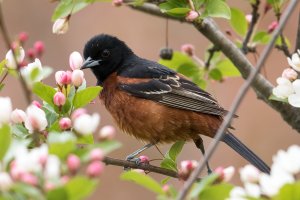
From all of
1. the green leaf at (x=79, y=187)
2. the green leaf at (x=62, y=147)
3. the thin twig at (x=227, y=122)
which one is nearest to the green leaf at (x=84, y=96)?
the green leaf at (x=62, y=147)

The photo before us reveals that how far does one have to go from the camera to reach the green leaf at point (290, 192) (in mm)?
1988

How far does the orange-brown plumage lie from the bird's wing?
4 centimetres

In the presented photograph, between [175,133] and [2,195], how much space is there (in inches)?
111

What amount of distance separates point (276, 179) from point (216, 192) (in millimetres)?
283

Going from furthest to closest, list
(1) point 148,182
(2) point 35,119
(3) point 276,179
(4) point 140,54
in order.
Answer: (4) point 140,54 → (2) point 35,119 → (1) point 148,182 → (3) point 276,179

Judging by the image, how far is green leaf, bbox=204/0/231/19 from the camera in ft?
12.1

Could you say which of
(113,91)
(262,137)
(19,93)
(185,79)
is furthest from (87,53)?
(262,137)

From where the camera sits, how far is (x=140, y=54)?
26.3ft

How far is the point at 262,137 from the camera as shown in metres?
7.76

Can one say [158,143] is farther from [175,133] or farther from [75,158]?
[75,158]

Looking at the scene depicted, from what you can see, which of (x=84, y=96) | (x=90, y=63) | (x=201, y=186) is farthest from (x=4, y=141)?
(x=90, y=63)

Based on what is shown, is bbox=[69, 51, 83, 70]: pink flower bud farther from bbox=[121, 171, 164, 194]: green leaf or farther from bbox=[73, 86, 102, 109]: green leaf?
bbox=[121, 171, 164, 194]: green leaf

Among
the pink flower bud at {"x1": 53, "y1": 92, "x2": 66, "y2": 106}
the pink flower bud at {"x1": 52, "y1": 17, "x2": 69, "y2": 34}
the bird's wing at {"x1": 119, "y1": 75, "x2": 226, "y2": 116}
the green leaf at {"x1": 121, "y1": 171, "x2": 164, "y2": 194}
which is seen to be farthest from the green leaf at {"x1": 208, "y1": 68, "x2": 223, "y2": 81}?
the green leaf at {"x1": 121, "y1": 171, "x2": 164, "y2": 194}

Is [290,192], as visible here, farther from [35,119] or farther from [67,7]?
[67,7]
